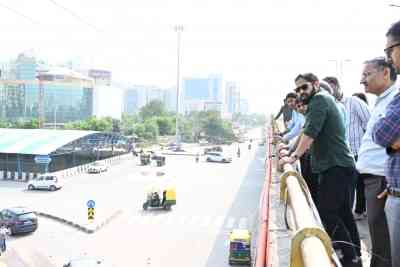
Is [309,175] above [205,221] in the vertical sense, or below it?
above

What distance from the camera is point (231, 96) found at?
151500 millimetres

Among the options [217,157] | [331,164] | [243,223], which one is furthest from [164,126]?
[331,164]

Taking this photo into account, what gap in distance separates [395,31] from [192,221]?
17101 millimetres

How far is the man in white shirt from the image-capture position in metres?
2.02

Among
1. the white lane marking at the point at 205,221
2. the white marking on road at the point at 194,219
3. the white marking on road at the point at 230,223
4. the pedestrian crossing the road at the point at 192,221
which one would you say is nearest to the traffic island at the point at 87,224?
the pedestrian crossing the road at the point at 192,221

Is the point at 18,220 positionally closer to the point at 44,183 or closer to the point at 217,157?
the point at 44,183

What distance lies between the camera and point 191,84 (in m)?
146

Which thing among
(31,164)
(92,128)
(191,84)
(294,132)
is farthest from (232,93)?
(294,132)

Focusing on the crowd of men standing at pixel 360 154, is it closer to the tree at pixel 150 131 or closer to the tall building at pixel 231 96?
the tree at pixel 150 131

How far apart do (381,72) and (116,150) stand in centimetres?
3947

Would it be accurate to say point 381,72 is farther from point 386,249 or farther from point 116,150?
point 116,150

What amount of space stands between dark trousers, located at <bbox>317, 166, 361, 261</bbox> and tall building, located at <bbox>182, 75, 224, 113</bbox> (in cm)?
13809

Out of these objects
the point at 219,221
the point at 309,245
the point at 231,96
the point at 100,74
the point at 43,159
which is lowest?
the point at 219,221

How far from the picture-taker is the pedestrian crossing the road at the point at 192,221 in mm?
17484
